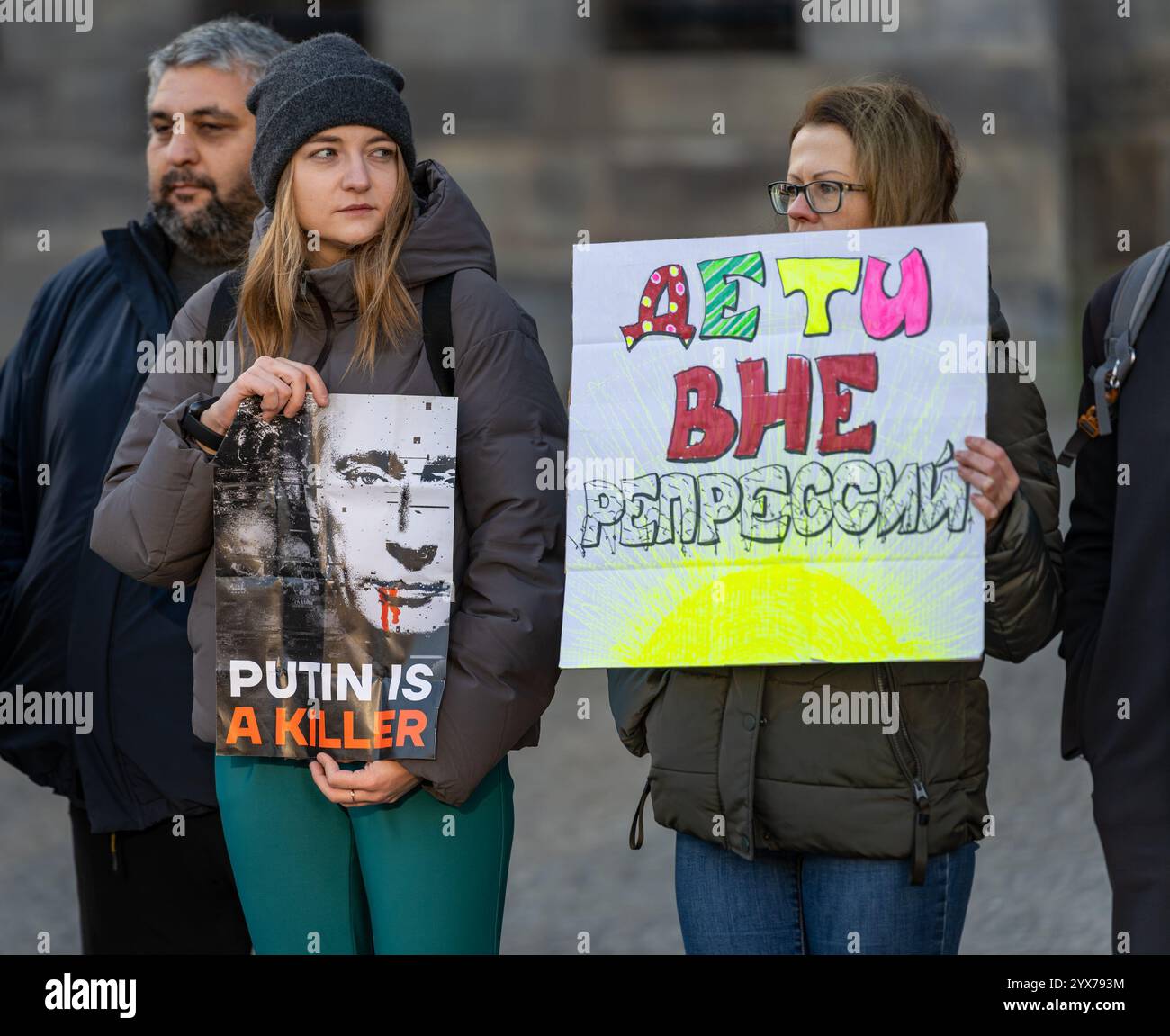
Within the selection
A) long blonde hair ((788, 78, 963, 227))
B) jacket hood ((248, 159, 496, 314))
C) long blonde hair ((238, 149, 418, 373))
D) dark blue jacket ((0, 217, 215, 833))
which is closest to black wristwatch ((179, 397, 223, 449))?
long blonde hair ((238, 149, 418, 373))

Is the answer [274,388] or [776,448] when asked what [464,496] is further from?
[776,448]

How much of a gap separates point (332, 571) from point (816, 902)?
92 centimetres

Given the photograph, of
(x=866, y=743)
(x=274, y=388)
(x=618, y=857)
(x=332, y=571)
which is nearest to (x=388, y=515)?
(x=332, y=571)

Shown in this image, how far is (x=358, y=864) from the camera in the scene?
2.67 meters

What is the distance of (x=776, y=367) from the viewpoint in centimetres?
258

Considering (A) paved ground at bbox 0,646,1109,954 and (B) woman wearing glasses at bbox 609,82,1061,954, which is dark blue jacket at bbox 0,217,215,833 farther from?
(A) paved ground at bbox 0,646,1109,954

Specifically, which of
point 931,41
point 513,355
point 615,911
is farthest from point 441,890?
point 931,41

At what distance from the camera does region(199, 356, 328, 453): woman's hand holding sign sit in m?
2.55

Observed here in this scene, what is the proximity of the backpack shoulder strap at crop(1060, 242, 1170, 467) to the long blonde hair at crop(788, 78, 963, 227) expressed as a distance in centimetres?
31

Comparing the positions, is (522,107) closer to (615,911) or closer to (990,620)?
(615,911)

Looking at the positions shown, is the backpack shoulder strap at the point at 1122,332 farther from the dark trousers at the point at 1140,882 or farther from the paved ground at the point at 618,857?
the paved ground at the point at 618,857

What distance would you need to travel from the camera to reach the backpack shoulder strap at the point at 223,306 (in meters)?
2.74

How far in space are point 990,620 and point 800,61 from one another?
21.8 ft

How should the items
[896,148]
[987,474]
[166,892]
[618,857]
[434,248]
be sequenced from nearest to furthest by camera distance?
[987,474] → [896,148] → [434,248] → [166,892] → [618,857]
